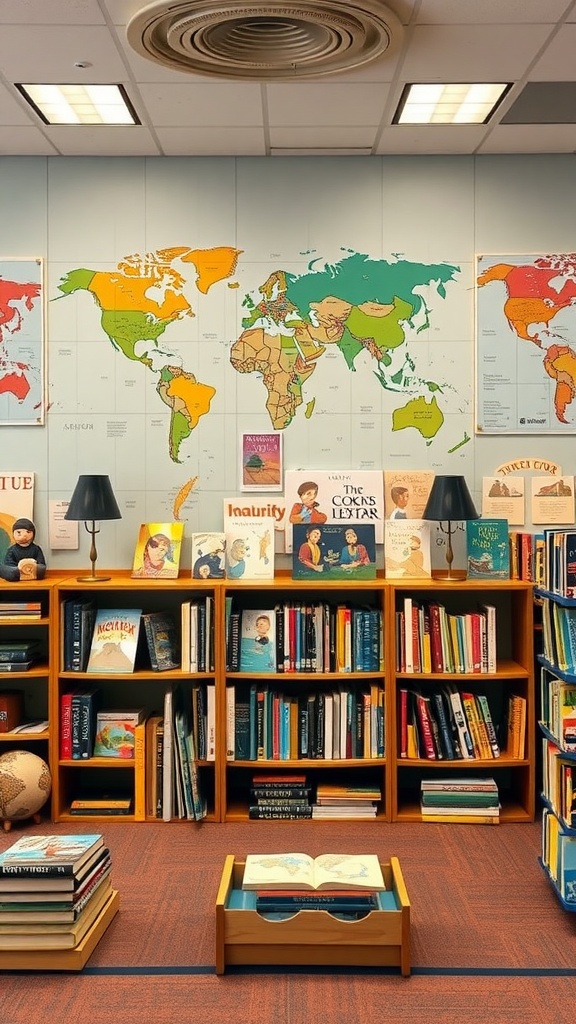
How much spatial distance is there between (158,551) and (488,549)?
1480 mm

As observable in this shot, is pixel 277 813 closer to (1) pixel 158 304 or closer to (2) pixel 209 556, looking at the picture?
(2) pixel 209 556

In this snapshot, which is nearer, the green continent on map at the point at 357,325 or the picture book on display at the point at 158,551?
the picture book on display at the point at 158,551

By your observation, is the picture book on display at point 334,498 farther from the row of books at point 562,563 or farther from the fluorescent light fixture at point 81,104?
the fluorescent light fixture at point 81,104

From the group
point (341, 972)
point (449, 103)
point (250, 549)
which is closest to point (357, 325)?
point (449, 103)

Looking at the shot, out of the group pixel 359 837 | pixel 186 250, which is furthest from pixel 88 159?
pixel 359 837

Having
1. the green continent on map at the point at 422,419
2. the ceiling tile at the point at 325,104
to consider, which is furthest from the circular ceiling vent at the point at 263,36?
the green continent on map at the point at 422,419

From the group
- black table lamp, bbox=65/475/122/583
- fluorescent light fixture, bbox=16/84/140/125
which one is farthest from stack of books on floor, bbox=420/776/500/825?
fluorescent light fixture, bbox=16/84/140/125

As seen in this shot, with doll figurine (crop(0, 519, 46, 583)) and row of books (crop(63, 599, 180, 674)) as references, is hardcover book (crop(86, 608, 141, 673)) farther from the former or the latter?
doll figurine (crop(0, 519, 46, 583))

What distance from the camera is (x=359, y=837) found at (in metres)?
3.88

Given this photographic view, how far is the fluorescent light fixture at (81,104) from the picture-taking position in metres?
3.69

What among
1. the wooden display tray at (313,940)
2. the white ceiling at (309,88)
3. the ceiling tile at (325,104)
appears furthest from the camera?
the ceiling tile at (325,104)

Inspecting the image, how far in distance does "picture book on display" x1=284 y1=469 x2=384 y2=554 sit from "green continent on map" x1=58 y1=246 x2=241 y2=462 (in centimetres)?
55

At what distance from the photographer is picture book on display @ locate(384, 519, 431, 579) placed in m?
4.34

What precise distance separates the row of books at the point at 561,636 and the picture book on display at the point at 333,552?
1084 millimetres
